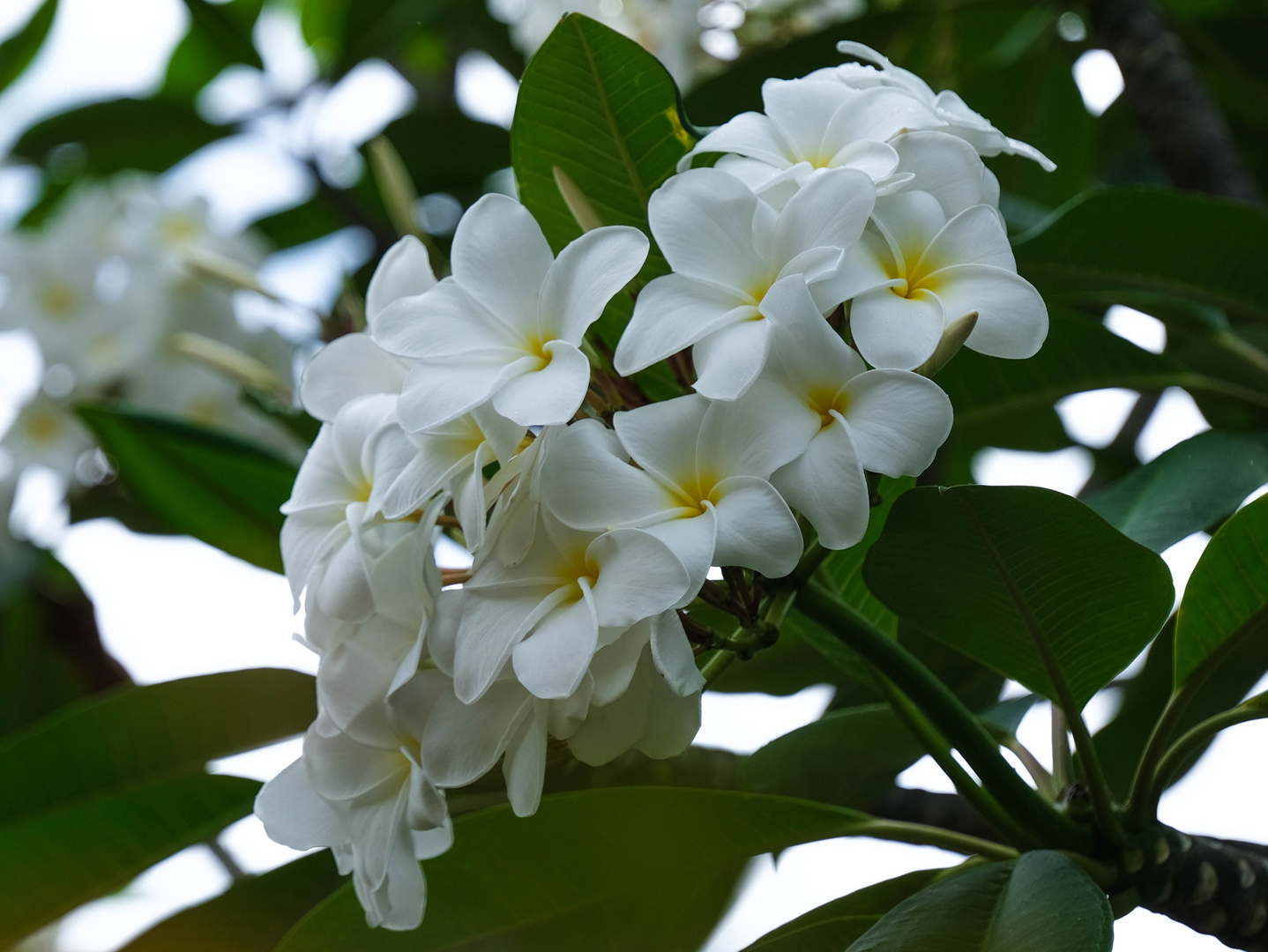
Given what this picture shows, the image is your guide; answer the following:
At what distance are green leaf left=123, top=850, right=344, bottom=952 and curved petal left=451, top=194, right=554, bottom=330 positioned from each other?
19.2 inches

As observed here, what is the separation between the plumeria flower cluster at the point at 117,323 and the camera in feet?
4.69

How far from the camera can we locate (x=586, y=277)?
1.64 ft

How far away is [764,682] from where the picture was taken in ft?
3.11

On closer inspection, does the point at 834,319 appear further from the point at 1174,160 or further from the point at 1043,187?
the point at 1043,187

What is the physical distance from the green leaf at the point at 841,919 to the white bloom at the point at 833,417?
1.05ft

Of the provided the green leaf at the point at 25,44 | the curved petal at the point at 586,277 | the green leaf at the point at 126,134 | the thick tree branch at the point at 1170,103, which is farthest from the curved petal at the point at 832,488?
the green leaf at the point at 25,44

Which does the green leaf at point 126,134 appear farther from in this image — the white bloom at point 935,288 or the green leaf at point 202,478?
the white bloom at point 935,288

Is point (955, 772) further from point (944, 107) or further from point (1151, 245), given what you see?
point (1151, 245)

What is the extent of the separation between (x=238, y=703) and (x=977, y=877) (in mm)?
555

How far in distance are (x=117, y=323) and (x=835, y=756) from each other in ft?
3.70

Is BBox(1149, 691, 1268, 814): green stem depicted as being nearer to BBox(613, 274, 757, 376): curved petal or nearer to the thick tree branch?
BBox(613, 274, 757, 376): curved petal

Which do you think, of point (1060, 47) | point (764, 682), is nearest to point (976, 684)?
point (764, 682)

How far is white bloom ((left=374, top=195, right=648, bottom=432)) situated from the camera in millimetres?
473

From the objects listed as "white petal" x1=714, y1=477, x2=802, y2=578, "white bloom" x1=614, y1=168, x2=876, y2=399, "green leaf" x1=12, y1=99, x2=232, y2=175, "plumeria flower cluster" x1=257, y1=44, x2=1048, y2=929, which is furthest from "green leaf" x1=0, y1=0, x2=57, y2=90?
"white petal" x1=714, y1=477, x2=802, y2=578
